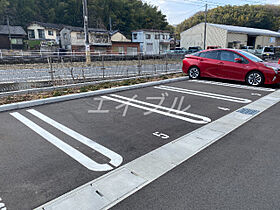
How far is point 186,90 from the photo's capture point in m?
7.95

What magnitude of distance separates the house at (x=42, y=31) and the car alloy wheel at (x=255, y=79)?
146 ft

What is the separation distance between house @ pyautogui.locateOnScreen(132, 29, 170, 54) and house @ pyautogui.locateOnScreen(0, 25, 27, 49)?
23068mm

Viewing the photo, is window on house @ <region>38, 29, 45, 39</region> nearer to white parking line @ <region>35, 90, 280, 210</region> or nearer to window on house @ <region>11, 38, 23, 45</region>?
window on house @ <region>11, 38, 23, 45</region>

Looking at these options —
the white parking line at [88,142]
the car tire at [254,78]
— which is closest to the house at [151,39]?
the car tire at [254,78]

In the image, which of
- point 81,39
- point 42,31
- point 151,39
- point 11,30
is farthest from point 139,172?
point 42,31

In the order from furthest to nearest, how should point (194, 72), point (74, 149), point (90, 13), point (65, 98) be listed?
point (90, 13), point (194, 72), point (65, 98), point (74, 149)

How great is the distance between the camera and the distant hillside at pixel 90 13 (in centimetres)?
4719

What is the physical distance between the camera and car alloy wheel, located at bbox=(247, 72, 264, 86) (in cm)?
837

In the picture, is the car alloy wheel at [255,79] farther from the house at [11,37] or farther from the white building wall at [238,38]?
the house at [11,37]

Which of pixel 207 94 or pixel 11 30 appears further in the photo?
pixel 11 30

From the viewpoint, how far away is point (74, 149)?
3.51 meters

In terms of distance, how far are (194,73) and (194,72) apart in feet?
0.16

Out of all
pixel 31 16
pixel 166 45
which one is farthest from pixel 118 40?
pixel 31 16

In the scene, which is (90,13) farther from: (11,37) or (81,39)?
(11,37)
